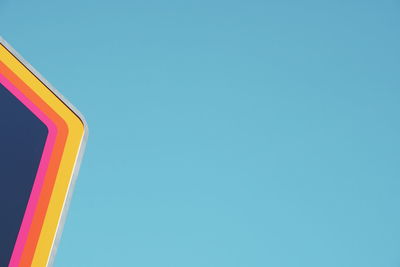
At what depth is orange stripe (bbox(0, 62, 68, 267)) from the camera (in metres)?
1.36

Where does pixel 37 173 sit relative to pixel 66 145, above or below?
below

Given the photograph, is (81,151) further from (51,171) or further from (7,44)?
(7,44)

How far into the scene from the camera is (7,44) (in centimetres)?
151

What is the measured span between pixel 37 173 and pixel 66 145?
0.38 ft

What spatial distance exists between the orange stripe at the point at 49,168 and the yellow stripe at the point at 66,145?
0.4 inches

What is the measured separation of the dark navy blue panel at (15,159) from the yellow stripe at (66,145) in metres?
0.06

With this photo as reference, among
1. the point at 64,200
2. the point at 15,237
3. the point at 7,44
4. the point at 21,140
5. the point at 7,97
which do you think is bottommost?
the point at 15,237

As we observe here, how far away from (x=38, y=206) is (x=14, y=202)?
0.06m

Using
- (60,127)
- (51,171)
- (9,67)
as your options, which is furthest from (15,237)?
(9,67)

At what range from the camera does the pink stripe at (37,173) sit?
1.35m

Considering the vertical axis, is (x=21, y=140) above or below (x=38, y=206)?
above

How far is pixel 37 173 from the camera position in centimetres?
146

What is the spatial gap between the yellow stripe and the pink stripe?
1.5 inches

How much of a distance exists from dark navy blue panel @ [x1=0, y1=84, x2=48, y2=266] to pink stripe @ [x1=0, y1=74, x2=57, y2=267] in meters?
0.01
